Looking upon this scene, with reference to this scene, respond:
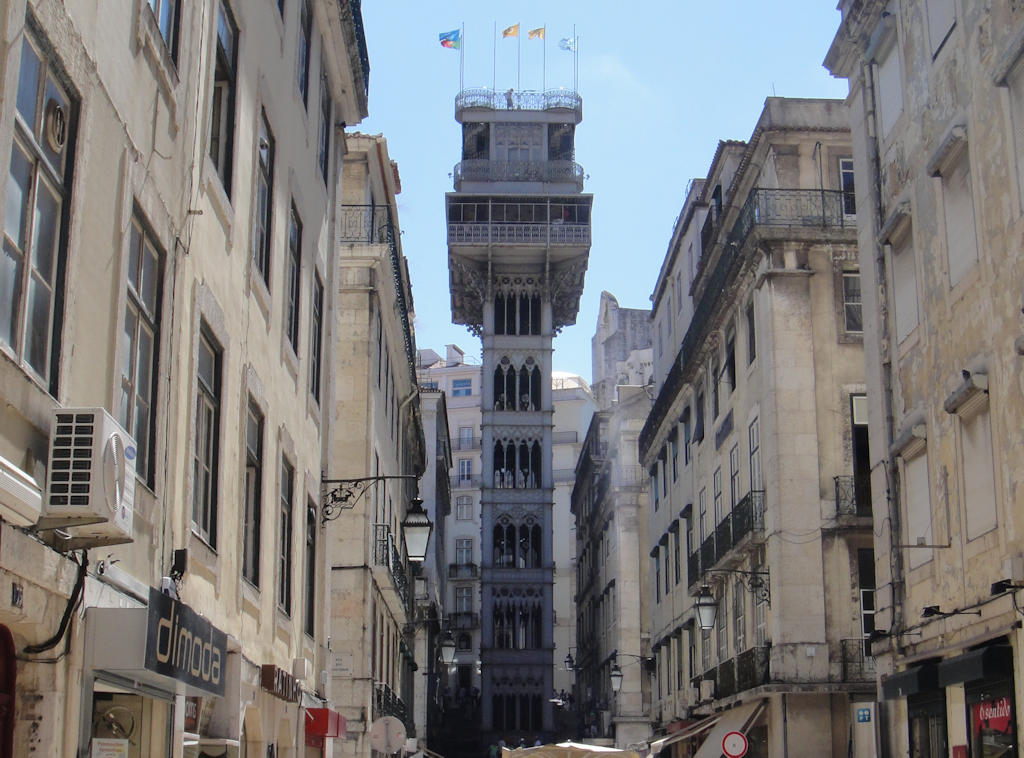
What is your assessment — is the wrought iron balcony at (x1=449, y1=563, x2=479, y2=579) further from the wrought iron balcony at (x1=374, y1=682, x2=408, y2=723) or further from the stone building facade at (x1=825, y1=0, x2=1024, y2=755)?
the stone building facade at (x1=825, y1=0, x2=1024, y2=755)

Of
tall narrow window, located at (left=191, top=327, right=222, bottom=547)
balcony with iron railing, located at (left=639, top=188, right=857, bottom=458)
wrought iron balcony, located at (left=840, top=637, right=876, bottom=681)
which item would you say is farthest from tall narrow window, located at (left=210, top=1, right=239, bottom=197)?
wrought iron balcony, located at (left=840, top=637, right=876, bottom=681)

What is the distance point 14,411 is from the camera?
649cm

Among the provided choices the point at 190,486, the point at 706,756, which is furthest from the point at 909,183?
the point at 706,756

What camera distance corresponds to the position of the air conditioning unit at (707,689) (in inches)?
1231

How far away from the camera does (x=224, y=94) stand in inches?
486

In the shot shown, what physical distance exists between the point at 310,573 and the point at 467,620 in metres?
70.9

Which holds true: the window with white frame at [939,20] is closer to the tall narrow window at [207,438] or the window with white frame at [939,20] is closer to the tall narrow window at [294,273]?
the tall narrow window at [294,273]

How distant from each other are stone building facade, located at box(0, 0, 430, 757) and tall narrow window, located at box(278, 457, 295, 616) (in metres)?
0.05

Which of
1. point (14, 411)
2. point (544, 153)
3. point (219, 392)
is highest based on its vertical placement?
point (544, 153)

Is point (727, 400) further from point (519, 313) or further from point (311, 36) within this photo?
point (519, 313)

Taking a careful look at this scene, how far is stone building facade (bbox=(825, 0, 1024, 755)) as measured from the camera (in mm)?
14352

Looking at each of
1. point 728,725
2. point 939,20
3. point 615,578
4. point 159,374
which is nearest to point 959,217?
point 939,20

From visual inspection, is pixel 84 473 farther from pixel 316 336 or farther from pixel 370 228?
pixel 370 228

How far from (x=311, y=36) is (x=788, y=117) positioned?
13.4 m
